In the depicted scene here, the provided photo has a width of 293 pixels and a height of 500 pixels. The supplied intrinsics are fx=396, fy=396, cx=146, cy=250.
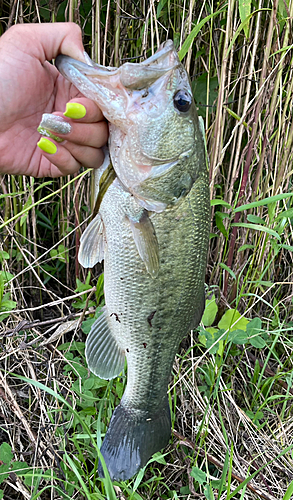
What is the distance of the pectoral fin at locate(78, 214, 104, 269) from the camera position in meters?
1.30

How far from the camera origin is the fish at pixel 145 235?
1.12 meters

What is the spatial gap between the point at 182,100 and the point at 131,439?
1115mm

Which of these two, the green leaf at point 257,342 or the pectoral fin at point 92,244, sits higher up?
the pectoral fin at point 92,244

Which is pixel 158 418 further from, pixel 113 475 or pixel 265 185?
pixel 265 185

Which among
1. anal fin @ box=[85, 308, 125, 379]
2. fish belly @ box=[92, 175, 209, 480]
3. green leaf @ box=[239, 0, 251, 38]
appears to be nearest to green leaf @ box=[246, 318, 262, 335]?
fish belly @ box=[92, 175, 209, 480]

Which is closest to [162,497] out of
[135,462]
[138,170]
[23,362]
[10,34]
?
[135,462]

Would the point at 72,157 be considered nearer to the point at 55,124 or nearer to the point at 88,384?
the point at 55,124

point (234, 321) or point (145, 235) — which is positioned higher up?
point (145, 235)

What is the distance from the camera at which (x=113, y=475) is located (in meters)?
1.31

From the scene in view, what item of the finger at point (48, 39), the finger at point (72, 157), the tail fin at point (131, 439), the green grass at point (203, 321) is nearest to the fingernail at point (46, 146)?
the finger at point (72, 157)

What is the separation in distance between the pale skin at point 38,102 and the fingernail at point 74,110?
49 millimetres

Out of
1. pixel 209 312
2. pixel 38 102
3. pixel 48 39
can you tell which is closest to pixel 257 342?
pixel 209 312

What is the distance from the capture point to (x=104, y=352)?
1402mm

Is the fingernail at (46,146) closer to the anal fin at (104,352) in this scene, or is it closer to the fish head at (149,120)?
the fish head at (149,120)
